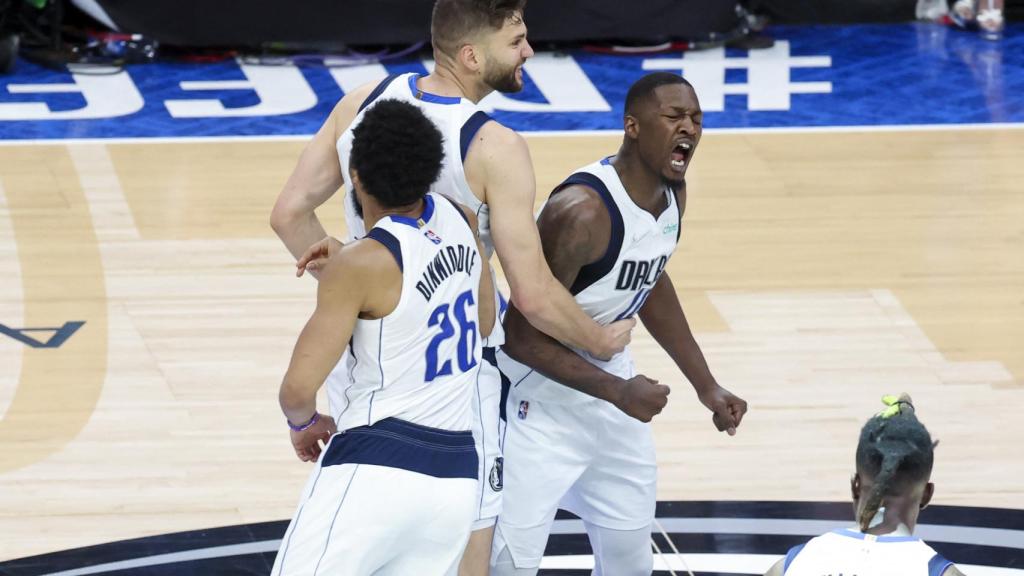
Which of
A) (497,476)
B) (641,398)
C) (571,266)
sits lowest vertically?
(497,476)

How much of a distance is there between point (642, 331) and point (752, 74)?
4.00m

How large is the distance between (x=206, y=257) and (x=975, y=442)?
3570mm

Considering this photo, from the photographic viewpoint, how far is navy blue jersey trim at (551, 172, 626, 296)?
390cm

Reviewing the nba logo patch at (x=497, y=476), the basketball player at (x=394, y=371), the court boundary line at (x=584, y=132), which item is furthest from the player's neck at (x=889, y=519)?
the court boundary line at (x=584, y=132)

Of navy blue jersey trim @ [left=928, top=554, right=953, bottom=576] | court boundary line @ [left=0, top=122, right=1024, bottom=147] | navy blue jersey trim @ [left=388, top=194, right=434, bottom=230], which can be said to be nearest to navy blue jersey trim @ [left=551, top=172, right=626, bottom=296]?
navy blue jersey trim @ [left=388, top=194, right=434, bottom=230]

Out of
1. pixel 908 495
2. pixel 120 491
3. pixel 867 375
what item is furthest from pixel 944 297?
pixel 908 495

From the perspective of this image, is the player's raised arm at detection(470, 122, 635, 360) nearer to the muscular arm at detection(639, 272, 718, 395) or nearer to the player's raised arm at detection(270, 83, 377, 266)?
the player's raised arm at detection(270, 83, 377, 266)

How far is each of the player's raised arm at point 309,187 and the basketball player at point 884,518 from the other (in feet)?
5.49

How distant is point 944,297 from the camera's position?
6977 mm

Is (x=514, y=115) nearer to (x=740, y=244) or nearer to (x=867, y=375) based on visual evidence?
(x=740, y=244)

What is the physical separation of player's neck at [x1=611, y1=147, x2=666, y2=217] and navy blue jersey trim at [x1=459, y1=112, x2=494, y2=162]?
1.33 ft

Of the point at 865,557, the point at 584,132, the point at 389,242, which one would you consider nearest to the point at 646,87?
the point at 389,242

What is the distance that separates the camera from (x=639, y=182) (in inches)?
156

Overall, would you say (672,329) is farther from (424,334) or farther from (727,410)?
(424,334)
